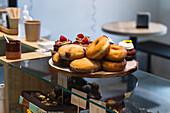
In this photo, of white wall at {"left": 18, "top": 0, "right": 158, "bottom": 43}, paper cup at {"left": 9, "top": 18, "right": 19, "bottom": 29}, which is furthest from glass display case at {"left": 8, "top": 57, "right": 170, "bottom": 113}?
white wall at {"left": 18, "top": 0, "right": 158, "bottom": 43}

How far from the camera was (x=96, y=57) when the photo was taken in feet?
3.49

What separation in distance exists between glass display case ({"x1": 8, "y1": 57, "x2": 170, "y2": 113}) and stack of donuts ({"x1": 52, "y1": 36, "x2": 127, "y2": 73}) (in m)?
0.06

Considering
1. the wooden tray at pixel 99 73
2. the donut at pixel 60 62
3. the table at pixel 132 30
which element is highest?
the donut at pixel 60 62

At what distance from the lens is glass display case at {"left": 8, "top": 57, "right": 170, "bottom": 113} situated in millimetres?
938

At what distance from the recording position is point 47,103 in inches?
47.6

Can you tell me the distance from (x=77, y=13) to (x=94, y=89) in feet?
10.6

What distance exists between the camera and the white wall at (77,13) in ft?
12.6

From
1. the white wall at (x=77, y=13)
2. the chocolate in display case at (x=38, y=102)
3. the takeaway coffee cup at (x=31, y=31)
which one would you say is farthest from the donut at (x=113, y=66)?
the white wall at (x=77, y=13)

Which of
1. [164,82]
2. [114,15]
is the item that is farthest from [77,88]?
[114,15]

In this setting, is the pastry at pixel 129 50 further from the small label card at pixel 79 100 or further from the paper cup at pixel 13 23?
the paper cup at pixel 13 23

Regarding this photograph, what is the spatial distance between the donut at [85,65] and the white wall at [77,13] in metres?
2.73

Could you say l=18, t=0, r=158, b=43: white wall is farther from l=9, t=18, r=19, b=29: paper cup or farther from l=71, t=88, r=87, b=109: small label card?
l=71, t=88, r=87, b=109: small label card

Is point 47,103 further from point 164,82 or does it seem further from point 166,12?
point 166,12

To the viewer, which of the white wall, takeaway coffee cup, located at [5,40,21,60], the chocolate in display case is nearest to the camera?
the chocolate in display case
